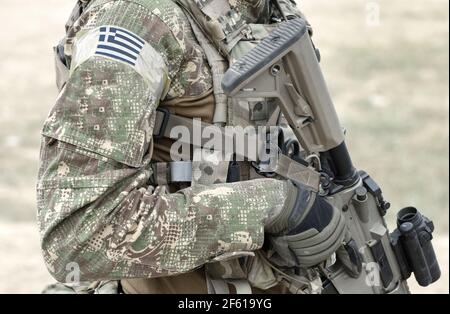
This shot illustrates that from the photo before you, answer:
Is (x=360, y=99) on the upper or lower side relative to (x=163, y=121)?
lower

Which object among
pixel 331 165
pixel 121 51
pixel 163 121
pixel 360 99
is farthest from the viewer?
pixel 360 99

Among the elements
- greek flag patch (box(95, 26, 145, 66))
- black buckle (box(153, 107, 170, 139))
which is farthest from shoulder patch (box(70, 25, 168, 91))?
black buckle (box(153, 107, 170, 139))

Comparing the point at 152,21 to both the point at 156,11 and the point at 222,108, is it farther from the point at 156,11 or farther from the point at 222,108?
the point at 222,108

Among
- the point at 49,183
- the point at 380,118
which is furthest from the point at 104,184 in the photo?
the point at 380,118

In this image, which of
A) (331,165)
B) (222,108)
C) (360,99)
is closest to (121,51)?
(222,108)

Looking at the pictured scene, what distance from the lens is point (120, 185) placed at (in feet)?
8.25

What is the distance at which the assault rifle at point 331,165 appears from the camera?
8.58 ft

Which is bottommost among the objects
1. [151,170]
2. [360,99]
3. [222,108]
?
[360,99]

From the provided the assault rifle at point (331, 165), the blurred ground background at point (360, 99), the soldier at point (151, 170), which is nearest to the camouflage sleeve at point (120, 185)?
the soldier at point (151, 170)

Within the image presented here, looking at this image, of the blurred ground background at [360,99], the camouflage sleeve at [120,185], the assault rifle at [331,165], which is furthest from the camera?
the blurred ground background at [360,99]

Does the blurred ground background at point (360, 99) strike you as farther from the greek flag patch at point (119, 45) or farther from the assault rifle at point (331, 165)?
the greek flag patch at point (119, 45)

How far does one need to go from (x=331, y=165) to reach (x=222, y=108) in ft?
1.64

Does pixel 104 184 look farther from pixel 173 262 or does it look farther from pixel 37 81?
pixel 37 81

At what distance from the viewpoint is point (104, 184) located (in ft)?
8.06
